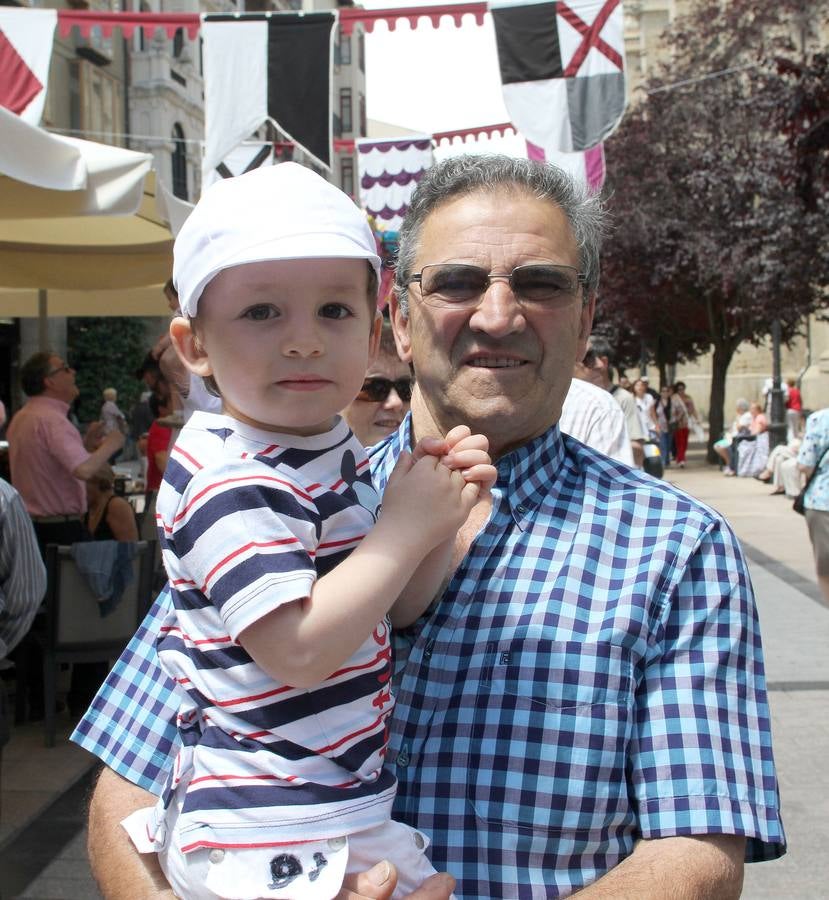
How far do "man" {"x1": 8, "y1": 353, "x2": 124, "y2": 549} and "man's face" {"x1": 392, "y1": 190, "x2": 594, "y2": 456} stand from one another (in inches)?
186

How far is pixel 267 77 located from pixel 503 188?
6.45m

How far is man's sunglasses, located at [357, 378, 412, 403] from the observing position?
4.29m

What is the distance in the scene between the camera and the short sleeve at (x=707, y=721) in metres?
1.74

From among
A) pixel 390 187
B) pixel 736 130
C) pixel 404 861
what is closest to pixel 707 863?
pixel 404 861

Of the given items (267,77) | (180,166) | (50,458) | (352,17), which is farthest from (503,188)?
(180,166)

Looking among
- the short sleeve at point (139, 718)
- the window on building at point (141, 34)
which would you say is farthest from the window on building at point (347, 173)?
the short sleeve at point (139, 718)

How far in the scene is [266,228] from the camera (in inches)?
62.0

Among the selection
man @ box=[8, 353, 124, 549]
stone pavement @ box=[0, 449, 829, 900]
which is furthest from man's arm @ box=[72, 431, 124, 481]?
stone pavement @ box=[0, 449, 829, 900]

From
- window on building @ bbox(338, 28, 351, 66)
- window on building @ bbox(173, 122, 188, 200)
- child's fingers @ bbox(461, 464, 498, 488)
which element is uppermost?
window on building @ bbox(338, 28, 351, 66)

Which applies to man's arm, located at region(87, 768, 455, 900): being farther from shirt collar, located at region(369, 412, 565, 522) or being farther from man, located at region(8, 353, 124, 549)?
man, located at region(8, 353, 124, 549)

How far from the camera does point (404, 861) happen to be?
162cm

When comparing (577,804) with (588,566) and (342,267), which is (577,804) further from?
(342,267)

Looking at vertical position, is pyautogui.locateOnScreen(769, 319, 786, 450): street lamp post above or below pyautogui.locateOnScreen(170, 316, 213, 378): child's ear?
below

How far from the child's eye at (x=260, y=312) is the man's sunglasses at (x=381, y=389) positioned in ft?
8.67
